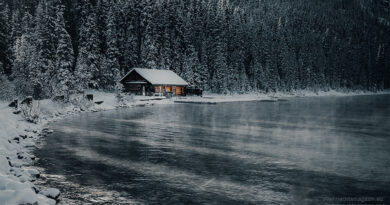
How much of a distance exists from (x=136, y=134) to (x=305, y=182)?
12426mm

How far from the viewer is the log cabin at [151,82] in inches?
2399

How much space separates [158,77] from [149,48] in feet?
27.2

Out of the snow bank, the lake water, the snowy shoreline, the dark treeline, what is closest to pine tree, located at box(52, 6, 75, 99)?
the dark treeline

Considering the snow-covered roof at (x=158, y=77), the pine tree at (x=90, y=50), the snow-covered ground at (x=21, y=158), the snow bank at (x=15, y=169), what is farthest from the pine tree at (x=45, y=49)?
the snow bank at (x=15, y=169)

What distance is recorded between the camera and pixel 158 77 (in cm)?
6228

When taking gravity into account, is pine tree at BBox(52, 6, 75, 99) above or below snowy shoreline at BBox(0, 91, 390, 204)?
above

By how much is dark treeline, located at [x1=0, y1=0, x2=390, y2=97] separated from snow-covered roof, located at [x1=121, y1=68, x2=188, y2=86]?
13.3 ft

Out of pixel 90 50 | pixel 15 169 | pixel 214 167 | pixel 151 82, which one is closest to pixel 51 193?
pixel 15 169

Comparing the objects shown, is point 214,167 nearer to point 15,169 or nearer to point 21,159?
point 15,169

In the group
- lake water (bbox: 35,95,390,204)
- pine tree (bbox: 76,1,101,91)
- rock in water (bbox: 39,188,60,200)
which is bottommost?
lake water (bbox: 35,95,390,204)

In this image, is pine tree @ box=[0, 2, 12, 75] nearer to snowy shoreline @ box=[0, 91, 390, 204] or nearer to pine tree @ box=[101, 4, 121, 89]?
pine tree @ box=[101, 4, 121, 89]

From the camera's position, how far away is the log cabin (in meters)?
60.9

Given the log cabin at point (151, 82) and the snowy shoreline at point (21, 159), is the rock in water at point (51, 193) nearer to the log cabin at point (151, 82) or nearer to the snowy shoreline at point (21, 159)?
the snowy shoreline at point (21, 159)

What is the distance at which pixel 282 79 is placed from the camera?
103m
